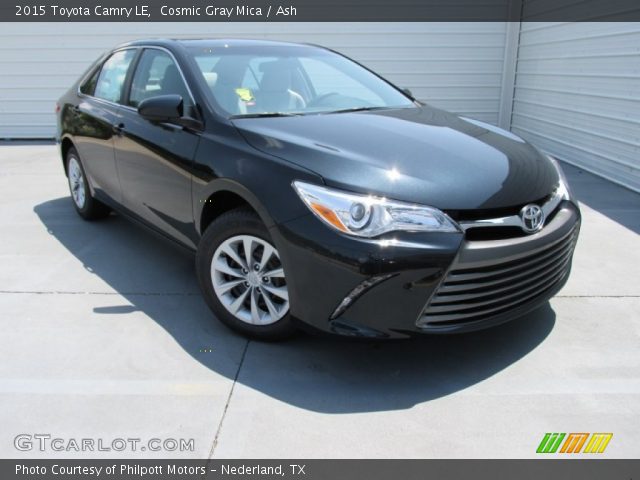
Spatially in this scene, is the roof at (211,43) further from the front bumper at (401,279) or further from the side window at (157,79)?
the front bumper at (401,279)

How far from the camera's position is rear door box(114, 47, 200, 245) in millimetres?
3328

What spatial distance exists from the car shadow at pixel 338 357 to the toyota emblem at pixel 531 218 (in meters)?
0.68

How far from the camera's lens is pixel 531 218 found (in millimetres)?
2691

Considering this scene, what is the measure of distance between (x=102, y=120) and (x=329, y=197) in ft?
8.63

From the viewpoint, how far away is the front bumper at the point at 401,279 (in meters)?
2.40

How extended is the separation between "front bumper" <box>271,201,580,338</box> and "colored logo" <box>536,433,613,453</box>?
558 millimetres

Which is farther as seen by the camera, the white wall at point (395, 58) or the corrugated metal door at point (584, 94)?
the white wall at point (395, 58)

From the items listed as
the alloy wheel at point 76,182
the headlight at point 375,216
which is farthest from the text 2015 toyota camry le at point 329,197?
the alloy wheel at point 76,182

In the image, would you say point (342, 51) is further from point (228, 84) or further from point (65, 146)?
point (228, 84)

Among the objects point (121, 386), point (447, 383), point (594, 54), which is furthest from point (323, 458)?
point (594, 54)

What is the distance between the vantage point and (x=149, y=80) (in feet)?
13.0
